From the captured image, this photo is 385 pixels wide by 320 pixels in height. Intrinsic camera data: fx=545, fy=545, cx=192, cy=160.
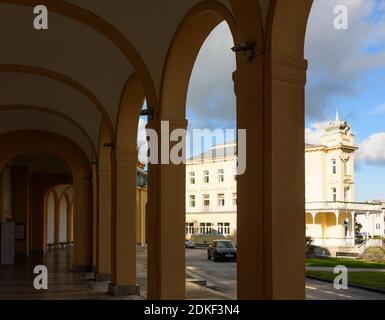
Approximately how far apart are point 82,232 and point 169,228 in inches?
479

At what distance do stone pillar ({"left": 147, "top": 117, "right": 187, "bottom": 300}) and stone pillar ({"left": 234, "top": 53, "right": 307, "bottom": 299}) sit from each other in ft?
12.1

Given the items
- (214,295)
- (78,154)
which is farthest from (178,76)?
(78,154)

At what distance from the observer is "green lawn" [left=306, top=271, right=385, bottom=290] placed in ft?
63.5

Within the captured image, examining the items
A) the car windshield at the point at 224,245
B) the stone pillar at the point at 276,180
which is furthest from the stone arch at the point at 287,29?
the car windshield at the point at 224,245

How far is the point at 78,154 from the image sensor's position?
21.6 meters

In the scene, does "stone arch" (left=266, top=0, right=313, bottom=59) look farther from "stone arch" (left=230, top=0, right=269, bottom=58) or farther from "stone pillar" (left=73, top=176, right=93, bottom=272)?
"stone pillar" (left=73, top=176, right=93, bottom=272)

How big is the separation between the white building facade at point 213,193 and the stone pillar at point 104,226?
40.7 meters

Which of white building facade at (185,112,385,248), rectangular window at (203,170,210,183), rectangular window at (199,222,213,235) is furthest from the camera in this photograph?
rectangular window at (203,170,210,183)

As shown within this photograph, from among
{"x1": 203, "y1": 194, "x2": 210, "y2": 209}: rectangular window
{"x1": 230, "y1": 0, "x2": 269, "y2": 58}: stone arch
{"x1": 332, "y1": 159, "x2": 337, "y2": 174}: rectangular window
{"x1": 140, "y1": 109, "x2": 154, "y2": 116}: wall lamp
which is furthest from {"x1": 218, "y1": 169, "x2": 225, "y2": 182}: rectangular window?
{"x1": 230, "y1": 0, "x2": 269, "y2": 58}: stone arch

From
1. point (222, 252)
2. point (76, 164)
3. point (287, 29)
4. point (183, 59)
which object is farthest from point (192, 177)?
point (287, 29)

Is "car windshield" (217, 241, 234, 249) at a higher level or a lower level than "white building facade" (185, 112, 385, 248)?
lower

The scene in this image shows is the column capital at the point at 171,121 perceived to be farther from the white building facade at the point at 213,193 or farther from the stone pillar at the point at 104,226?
the white building facade at the point at 213,193

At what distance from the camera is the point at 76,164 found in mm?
21438

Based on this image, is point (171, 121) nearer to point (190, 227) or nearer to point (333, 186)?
point (333, 186)
